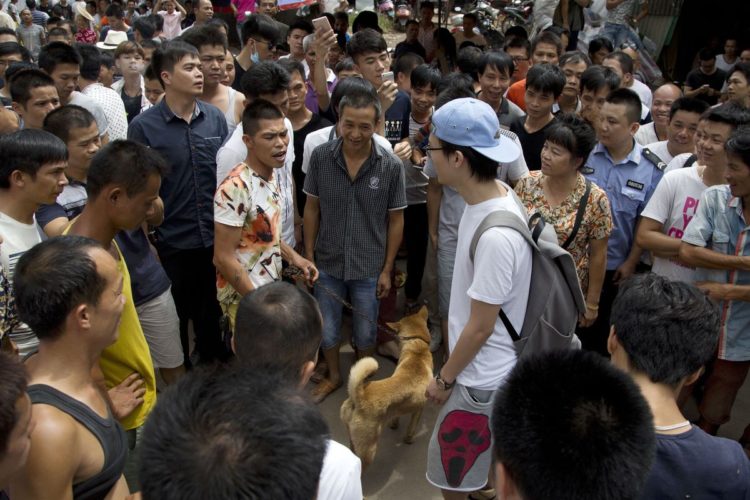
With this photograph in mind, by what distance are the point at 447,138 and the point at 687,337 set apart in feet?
3.63

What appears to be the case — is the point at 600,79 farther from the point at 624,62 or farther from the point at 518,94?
the point at 624,62

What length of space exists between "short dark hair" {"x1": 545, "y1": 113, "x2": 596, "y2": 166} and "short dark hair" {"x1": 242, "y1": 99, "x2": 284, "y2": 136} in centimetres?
152

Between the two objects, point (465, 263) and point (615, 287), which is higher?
point (465, 263)

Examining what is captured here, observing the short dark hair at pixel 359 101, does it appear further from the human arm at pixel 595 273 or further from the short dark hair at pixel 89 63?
the short dark hair at pixel 89 63

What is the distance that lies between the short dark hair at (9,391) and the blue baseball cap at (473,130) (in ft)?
5.33

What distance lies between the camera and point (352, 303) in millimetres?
3746

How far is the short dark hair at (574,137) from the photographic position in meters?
3.13

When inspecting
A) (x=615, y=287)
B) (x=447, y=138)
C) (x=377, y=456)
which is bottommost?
(x=377, y=456)

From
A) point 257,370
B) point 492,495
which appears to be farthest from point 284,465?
point 492,495

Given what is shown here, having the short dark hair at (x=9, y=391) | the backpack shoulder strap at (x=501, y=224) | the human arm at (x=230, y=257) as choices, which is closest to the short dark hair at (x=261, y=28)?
the human arm at (x=230, y=257)

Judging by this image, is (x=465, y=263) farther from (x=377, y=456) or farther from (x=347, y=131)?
(x=377, y=456)

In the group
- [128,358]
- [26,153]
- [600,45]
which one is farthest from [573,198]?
[600,45]

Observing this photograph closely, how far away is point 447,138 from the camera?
227cm

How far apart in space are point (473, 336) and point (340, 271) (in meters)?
1.44
